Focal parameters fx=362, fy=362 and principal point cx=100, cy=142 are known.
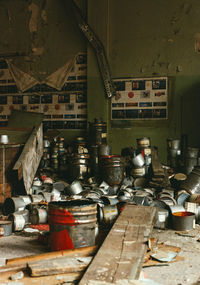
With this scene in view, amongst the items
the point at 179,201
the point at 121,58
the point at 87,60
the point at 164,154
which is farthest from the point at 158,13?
the point at 179,201

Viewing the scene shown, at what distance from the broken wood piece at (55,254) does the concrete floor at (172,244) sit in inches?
9.0

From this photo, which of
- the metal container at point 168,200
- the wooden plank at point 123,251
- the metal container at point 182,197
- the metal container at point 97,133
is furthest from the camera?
the metal container at point 97,133

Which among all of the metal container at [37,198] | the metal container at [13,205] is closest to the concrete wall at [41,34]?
the metal container at [37,198]

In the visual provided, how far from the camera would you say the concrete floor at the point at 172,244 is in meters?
2.62

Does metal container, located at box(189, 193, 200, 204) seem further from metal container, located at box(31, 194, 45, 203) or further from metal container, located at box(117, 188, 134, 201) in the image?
Answer: metal container, located at box(31, 194, 45, 203)

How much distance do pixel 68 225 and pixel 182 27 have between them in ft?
17.7

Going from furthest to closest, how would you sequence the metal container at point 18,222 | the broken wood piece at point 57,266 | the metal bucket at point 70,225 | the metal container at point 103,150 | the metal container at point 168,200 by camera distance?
the metal container at point 103,150 → the metal container at point 168,200 → the metal container at point 18,222 → the metal bucket at point 70,225 → the broken wood piece at point 57,266

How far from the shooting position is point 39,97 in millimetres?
8250

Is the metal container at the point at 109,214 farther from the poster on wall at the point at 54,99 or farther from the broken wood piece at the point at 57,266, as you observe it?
the poster on wall at the point at 54,99

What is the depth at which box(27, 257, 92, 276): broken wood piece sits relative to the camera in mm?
2543

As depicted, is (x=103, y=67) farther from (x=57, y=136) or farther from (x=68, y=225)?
(x=68, y=225)

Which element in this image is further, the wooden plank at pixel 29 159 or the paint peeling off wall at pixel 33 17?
the paint peeling off wall at pixel 33 17

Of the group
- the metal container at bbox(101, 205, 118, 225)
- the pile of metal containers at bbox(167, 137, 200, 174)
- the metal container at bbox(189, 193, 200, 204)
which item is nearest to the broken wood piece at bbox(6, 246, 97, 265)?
the metal container at bbox(101, 205, 118, 225)

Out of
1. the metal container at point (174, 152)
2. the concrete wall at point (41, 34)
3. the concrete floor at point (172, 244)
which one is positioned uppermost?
the concrete wall at point (41, 34)
